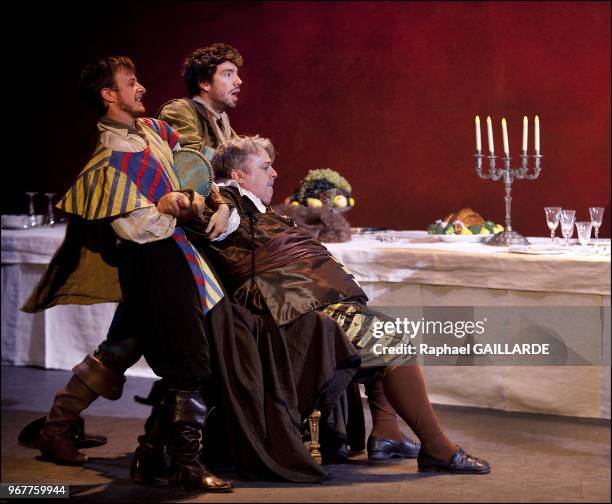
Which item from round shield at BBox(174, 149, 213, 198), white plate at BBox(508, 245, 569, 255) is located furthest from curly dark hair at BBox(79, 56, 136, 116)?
white plate at BBox(508, 245, 569, 255)

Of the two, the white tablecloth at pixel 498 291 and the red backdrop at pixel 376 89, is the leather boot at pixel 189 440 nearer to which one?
the white tablecloth at pixel 498 291

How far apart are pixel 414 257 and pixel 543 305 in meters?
0.57

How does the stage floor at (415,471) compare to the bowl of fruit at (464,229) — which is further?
the bowl of fruit at (464,229)

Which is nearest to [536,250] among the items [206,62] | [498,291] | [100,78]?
[498,291]

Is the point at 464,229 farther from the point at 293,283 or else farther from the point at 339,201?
the point at 293,283

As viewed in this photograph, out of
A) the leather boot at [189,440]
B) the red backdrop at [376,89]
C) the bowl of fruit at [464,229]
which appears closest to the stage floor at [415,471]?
the leather boot at [189,440]

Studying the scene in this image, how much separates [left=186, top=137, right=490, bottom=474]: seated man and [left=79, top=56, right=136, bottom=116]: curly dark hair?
1.41 feet

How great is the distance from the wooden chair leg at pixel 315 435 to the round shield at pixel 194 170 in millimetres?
819

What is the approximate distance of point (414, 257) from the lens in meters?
4.31

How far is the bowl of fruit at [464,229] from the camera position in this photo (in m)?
4.59

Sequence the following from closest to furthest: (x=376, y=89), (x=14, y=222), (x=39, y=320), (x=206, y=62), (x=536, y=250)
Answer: (x=206, y=62) < (x=536, y=250) < (x=39, y=320) < (x=14, y=222) < (x=376, y=89)

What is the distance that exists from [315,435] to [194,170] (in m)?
0.97

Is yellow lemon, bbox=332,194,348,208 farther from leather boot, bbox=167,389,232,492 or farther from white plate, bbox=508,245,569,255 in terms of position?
leather boot, bbox=167,389,232,492

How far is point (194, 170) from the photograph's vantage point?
3.30 m
